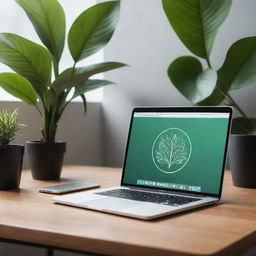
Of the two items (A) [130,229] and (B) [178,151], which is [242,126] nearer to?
(B) [178,151]

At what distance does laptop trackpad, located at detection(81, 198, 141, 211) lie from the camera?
81cm

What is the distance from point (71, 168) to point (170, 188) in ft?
1.96

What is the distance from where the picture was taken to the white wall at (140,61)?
66.1 inches

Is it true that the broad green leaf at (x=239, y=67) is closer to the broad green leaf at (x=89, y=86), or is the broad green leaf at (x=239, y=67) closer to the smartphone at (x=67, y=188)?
the broad green leaf at (x=89, y=86)

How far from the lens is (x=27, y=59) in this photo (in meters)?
1.18

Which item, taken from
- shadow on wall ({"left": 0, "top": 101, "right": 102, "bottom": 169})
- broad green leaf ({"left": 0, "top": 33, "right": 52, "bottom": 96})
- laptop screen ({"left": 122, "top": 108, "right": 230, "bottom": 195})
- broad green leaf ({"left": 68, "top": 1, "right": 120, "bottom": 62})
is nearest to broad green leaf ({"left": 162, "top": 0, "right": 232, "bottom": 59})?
broad green leaf ({"left": 68, "top": 1, "right": 120, "bottom": 62})

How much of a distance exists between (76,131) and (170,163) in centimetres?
80

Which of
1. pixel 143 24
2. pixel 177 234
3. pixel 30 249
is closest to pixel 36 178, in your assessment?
pixel 30 249

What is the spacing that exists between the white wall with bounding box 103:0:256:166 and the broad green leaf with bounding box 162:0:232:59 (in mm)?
398

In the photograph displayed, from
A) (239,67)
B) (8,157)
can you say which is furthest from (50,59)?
(239,67)

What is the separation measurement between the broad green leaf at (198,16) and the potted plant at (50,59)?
0.16 metres

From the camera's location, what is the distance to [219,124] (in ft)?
3.22

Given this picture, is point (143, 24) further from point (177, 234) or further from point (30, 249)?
point (177, 234)

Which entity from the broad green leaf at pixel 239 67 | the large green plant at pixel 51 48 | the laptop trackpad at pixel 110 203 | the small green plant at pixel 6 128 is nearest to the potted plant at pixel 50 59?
the large green plant at pixel 51 48
